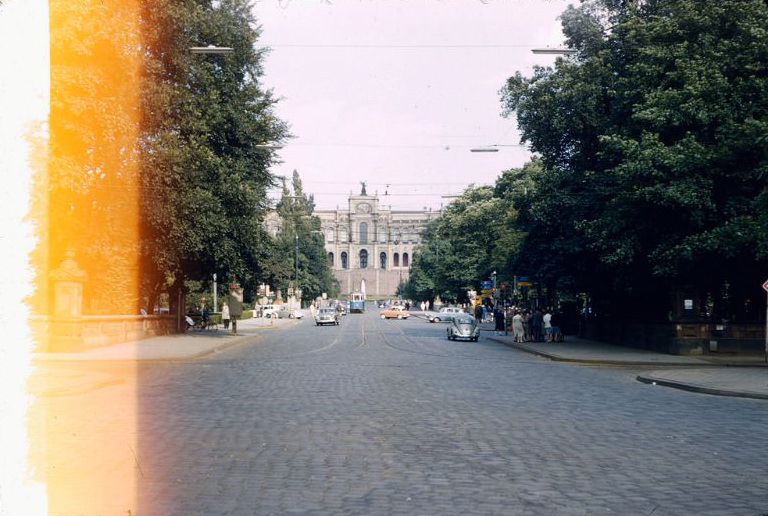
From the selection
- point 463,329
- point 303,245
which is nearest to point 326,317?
point 463,329

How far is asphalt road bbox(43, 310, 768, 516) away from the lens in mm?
7723

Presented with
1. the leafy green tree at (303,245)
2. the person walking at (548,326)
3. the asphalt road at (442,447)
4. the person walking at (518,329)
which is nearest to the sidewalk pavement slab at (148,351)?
the asphalt road at (442,447)

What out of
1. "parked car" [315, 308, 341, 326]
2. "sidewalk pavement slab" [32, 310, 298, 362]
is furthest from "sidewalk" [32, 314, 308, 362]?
"parked car" [315, 308, 341, 326]

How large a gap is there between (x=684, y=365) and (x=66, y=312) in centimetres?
1989

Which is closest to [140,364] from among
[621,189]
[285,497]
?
[621,189]

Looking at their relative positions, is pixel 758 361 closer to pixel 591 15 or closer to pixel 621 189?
pixel 621 189

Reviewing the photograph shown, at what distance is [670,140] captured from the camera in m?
29.6

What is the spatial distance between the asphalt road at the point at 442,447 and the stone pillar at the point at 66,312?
10.2 m

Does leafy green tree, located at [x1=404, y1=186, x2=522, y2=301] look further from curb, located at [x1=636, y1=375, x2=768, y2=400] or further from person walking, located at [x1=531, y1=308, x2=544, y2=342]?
curb, located at [x1=636, y1=375, x2=768, y2=400]

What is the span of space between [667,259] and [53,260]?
21634 millimetres

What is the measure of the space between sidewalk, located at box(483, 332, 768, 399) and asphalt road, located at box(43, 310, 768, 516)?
0.97 meters

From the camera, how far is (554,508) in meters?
7.43

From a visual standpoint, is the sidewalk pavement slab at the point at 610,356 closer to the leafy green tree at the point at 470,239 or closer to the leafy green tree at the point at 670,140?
the leafy green tree at the point at 670,140

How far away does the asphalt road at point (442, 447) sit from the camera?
7723 millimetres
